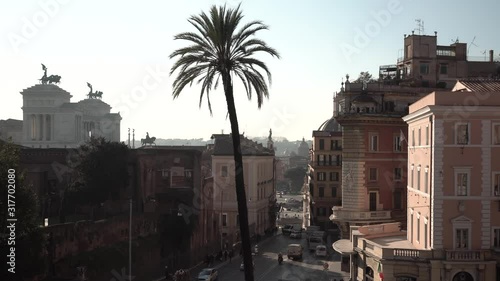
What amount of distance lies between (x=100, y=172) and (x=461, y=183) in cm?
3258

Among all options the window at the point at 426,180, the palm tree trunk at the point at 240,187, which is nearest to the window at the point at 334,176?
the window at the point at 426,180

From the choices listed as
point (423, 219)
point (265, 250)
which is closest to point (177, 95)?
point (423, 219)

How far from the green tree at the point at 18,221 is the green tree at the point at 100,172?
75.8 ft

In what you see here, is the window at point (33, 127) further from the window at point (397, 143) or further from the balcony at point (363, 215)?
the window at point (397, 143)

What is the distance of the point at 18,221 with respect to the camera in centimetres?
2916

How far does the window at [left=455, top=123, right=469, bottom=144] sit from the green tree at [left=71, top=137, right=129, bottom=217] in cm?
3244

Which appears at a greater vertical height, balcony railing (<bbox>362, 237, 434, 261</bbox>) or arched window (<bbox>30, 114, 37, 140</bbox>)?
arched window (<bbox>30, 114, 37, 140</bbox>)

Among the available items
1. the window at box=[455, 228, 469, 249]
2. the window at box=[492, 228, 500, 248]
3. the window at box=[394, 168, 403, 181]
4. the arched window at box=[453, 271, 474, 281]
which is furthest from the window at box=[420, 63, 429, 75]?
the arched window at box=[453, 271, 474, 281]

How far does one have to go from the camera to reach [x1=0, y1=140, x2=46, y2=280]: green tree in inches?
1119

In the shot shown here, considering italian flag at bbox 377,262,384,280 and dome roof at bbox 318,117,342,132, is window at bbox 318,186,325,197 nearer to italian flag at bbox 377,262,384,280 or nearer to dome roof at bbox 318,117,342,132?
dome roof at bbox 318,117,342,132

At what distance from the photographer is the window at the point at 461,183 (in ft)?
110

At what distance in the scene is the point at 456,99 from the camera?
3334cm

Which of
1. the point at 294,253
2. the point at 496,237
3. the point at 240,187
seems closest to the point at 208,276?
the point at 294,253

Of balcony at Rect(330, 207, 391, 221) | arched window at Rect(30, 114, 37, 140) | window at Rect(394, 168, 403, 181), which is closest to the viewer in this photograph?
balcony at Rect(330, 207, 391, 221)
